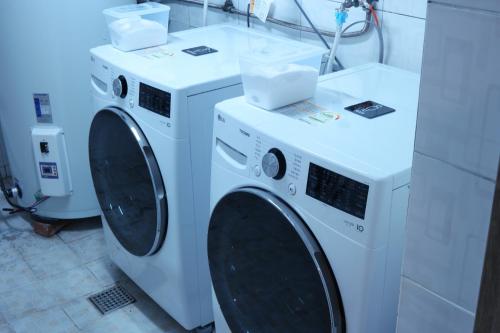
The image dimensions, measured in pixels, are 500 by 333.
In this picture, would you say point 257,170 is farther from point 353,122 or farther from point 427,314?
point 427,314

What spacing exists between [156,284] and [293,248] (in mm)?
894

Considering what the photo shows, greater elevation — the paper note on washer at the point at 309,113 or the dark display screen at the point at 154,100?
the paper note on washer at the point at 309,113

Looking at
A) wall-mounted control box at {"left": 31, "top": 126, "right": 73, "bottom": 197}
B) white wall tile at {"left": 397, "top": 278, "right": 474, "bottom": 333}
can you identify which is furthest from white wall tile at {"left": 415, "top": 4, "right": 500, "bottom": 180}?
wall-mounted control box at {"left": 31, "top": 126, "right": 73, "bottom": 197}

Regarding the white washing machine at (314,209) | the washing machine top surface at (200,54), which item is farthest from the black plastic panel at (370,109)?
the washing machine top surface at (200,54)

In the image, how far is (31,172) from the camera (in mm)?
2793

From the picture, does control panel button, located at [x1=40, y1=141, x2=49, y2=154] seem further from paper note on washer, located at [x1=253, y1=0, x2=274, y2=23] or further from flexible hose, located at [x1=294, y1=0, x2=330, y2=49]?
flexible hose, located at [x1=294, y1=0, x2=330, y2=49]

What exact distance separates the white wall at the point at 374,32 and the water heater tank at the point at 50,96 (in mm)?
682

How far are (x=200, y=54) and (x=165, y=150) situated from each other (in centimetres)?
42

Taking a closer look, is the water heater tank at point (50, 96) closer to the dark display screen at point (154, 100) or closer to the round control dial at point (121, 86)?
the round control dial at point (121, 86)

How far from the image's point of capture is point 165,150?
73.4 inches

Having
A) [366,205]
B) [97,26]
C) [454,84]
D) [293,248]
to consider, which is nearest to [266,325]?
[293,248]

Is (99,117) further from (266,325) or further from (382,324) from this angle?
(382,324)

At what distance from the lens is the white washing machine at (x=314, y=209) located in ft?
4.23

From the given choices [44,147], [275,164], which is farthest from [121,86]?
[44,147]
